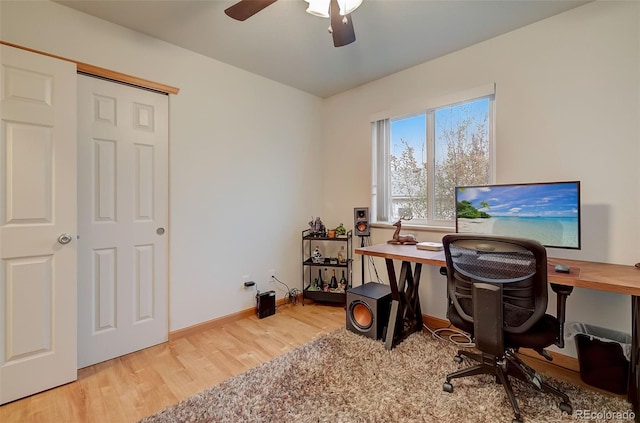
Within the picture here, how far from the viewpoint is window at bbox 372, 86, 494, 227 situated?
2463 mm

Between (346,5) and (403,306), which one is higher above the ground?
(346,5)

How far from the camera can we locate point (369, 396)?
5.47ft

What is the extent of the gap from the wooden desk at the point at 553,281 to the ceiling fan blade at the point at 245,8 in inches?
71.1

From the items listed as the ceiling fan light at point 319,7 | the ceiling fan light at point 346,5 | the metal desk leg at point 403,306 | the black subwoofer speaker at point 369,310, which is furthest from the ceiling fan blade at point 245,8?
the black subwoofer speaker at point 369,310

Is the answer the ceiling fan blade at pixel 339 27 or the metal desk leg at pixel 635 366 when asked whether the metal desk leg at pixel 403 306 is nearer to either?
the metal desk leg at pixel 635 366

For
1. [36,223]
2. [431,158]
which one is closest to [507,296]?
[431,158]

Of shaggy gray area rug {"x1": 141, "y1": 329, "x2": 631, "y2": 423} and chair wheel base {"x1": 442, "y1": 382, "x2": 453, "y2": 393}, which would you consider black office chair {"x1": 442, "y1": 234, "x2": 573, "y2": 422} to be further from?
chair wheel base {"x1": 442, "y1": 382, "x2": 453, "y2": 393}

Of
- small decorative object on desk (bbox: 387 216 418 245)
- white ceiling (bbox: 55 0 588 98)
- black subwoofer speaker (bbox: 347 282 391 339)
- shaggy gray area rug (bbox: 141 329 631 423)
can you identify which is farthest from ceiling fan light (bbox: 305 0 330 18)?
shaggy gray area rug (bbox: 141 329 631 423)

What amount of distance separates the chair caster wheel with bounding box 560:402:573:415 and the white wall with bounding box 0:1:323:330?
2.47 meters

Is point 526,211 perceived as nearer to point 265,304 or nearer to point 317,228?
point 317,228

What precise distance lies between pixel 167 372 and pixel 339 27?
8.34 feet

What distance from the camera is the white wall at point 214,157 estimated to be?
200 cm

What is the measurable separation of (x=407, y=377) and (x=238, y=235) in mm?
1943

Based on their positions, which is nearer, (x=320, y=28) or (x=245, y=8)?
(x=245, y=8)
